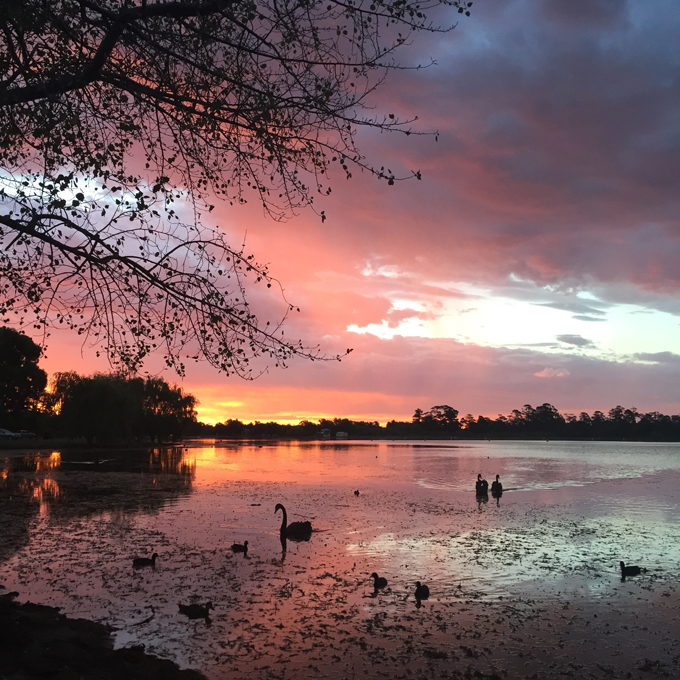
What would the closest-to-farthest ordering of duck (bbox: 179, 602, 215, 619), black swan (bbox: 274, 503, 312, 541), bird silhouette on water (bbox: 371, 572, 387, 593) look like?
duck (bbox: 179, 602, 215, 619) → bird silhouette on water (bbox: 371, 572, 387, 593) → black swan (bbox: 274, 503, 312, 541)

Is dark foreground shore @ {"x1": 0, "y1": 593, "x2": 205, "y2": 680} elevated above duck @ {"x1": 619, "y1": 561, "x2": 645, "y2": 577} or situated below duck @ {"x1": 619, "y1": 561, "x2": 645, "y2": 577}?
above

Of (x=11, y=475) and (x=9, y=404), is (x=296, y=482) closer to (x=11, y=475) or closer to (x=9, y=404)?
(x=11, y=475)

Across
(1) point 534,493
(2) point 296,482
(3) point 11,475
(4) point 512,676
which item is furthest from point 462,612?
(3) point 11,475

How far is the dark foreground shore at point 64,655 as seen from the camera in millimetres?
6625

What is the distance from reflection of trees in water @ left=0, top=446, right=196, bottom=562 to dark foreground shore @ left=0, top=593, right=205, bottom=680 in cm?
700

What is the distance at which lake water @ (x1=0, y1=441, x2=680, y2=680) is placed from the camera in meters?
8.73

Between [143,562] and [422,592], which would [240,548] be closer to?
[143,562]

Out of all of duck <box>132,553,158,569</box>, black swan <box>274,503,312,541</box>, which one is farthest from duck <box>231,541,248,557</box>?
duck <box>132,553,158,569</box>

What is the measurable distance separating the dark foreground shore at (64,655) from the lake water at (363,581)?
0.68 m

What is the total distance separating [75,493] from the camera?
26.9 meters

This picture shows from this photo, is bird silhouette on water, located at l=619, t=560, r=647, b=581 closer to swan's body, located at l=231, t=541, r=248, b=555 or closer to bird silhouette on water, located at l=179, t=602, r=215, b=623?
swan's body, located at l=231, t=541, r=248, b=555

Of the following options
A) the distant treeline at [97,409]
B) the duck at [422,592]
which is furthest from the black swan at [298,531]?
the distant treeline at [97,409]

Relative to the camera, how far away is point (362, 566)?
46.8ft

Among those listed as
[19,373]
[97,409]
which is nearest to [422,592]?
[97,409]
